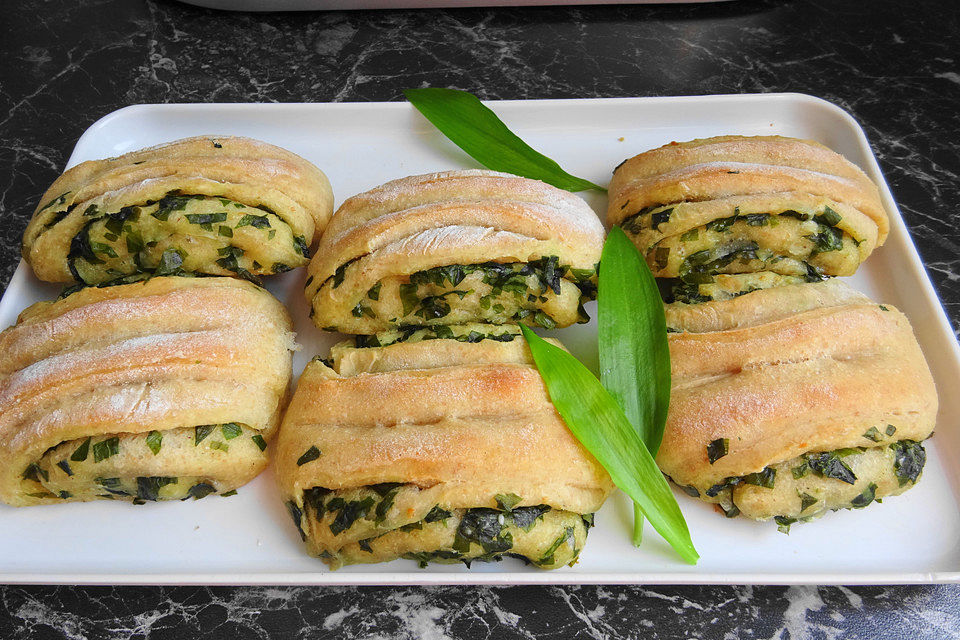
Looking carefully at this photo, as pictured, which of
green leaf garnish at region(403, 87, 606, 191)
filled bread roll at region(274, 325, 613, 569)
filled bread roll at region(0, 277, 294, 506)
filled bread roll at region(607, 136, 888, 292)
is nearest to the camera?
filled bread roll at region(274, 325, 613, 569)

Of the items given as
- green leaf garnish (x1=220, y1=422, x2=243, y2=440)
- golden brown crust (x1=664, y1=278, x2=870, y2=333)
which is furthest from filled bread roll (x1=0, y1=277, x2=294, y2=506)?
golden brown crust (x1=664, y1=278, x2=870, y2=333)

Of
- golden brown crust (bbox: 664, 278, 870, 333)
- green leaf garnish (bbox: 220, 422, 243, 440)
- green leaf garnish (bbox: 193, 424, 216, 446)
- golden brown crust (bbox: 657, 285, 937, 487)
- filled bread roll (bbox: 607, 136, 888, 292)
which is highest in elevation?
filled bread roll (bbox: 607, 136, 888, 292)

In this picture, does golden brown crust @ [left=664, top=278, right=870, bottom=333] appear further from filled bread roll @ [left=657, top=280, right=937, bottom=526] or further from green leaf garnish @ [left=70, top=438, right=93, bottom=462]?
green leaf garnish @ [left=70, top=438, right=93, bottom=462]

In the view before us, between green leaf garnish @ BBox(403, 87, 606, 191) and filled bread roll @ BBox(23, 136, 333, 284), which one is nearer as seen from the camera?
filled bread roll @ BBox(23, 136, 333, 284)

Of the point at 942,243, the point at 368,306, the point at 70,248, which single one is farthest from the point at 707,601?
the point at 70,248

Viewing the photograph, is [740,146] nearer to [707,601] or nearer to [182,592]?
[707,601]

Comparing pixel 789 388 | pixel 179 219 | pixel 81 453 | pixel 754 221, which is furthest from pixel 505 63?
pixel 81 453

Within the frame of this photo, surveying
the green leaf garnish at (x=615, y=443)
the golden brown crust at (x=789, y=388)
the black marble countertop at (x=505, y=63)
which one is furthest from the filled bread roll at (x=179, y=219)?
the golden brown crust at (x=789, y=388)
